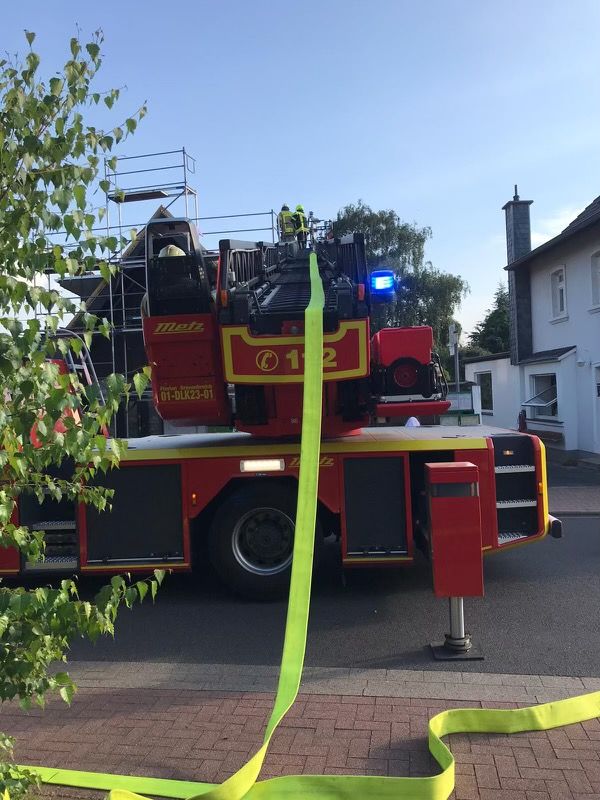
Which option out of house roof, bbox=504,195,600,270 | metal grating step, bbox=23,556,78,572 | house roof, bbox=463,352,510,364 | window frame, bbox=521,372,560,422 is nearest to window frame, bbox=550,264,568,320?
house roof, bbox=504,195,600,270

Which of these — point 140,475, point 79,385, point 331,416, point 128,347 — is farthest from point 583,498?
point 128,347

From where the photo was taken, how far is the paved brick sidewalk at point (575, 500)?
10.6 m

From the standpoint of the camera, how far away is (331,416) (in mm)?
6438

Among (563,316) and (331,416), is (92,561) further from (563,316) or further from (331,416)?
(563,316)

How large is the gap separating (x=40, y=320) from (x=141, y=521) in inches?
169

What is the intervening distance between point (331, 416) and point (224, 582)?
1.83 metres

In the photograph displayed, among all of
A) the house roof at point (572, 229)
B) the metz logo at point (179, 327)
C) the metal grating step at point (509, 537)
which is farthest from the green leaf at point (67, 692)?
the house roof at point (572, 229)

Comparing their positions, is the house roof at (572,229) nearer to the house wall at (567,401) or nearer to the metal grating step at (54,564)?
the house wall at (567,401)

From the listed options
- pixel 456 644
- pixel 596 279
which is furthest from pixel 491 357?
pixel 456 644

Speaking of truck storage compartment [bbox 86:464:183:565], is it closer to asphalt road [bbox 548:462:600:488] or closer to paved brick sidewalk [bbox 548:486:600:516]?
paved brick sidewalk [bbox 548:486:600:516]

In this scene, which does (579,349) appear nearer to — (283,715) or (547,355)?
(547,355)

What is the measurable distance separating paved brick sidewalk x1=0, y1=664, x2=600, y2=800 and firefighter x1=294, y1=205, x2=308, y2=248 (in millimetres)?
5052

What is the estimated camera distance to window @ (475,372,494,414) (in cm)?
2720

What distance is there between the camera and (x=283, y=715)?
3.49 metres
